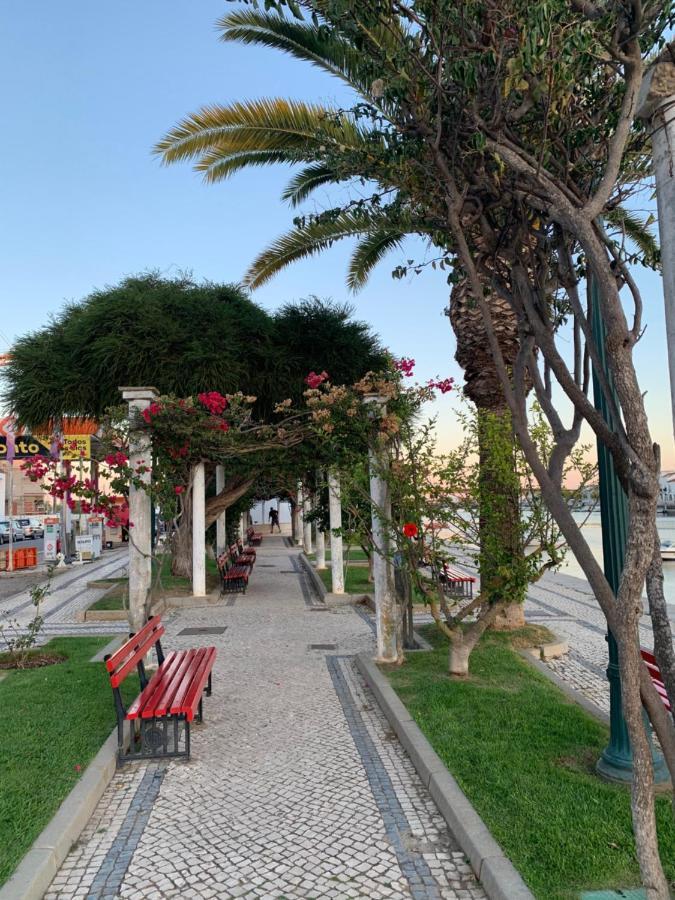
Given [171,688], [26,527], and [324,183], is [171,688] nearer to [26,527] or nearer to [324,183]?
[324,183]

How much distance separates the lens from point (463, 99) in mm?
3697

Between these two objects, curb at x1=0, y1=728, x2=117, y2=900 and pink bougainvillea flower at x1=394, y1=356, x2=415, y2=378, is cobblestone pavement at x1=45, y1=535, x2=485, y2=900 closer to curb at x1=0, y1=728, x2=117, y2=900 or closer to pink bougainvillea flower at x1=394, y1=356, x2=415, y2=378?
curb at x1=0, y1=728, x2=117, y2=900

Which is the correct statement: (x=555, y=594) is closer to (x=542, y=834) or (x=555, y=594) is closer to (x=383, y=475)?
(x=383, y=475)

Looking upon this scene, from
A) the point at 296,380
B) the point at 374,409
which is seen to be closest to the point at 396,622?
the point at 374,409

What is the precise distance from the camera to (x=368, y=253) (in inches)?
460

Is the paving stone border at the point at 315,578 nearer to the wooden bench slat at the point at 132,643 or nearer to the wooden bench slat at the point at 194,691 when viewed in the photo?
the wooden bench slat at the point at 132,643

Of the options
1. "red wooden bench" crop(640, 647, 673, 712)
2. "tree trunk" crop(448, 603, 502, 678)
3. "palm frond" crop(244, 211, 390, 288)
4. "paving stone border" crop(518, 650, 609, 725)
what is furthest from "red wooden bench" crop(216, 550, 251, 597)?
"red wooden bench" crop(640, 647, 673, 712)

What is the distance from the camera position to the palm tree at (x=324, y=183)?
6.79 metres

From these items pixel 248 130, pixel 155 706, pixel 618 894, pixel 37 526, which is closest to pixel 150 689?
pixel 155 706

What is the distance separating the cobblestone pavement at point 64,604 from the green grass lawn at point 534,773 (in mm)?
6290

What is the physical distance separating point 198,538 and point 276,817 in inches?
400

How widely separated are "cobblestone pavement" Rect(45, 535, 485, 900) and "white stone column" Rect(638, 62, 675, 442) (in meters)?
2.68

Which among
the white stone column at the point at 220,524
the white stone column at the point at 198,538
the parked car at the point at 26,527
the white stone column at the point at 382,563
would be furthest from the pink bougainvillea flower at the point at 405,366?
the parked car at the point at 26,527

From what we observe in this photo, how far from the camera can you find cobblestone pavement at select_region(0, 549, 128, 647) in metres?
10.9
